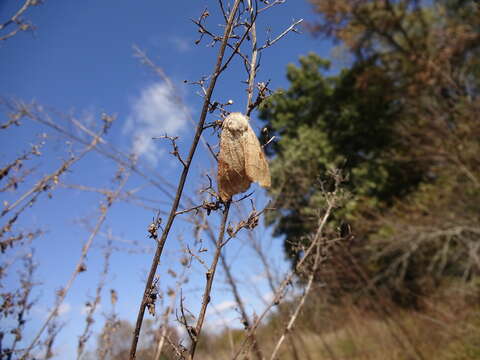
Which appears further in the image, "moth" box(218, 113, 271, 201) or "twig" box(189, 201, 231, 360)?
"moth" box(218, 113, 271, 201)

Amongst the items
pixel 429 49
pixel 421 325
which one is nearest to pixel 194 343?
pixel 421 325

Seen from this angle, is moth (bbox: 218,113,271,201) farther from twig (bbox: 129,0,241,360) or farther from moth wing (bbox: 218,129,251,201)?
twig (bbox: 129,0,241,360)

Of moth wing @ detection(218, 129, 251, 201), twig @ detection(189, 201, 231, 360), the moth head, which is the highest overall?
the moth head

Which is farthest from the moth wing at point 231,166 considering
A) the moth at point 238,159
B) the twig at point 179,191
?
the twig at point 179,191

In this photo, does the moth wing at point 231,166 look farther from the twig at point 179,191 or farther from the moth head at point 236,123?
the twig at point 179,191

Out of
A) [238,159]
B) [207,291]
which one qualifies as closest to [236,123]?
[238,159]

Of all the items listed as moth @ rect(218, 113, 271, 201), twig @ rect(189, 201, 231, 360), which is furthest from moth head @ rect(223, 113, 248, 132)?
twig @ rect(189, 201, 231, 360)
